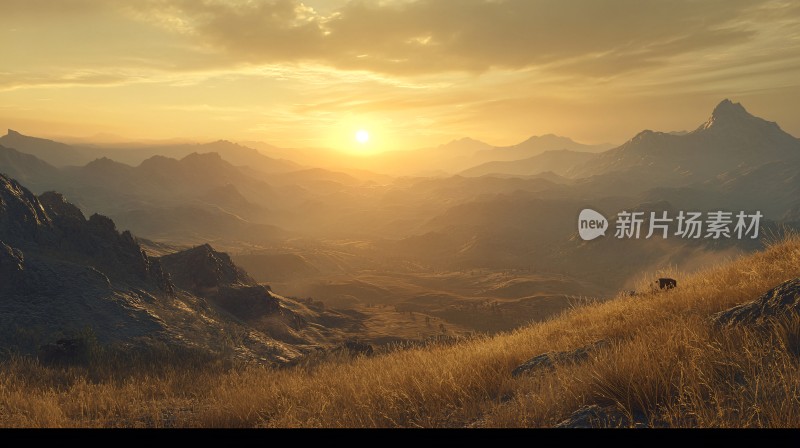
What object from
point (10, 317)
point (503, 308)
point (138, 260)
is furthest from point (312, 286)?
point (10, 317)

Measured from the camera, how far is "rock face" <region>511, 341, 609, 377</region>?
6.36 m

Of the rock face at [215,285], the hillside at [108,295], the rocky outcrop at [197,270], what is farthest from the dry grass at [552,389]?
the rocky outcrop at [197,270]

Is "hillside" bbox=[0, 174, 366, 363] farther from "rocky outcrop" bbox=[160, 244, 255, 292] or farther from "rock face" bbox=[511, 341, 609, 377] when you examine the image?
"rock face" bbox=[511, 341, 609, 377]

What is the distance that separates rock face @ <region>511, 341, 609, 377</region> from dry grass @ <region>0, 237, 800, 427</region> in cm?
→ 23

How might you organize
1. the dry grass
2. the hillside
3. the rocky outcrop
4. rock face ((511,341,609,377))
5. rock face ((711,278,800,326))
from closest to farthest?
1. the dry grass
2. rock face ((711,278,800,326))
3. rock face ((511,341,609,377))
4. the hillside
5. the rocky outcrop

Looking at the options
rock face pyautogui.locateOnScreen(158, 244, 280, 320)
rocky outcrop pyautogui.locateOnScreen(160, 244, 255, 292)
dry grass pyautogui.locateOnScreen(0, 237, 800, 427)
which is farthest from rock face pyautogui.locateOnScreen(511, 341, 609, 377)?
rocky outcrop pyautogui.locateOnScreen(160, 244, 255, 292)

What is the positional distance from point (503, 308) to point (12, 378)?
110 m

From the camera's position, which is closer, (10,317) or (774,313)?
(774,313)

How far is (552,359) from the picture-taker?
6.39m

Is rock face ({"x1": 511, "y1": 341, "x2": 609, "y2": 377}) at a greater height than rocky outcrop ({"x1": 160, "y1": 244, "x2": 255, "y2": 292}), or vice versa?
rock face ({"x1": 511, "y1": 341, "x2": 609, "y2": 377})

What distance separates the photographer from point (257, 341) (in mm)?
39250

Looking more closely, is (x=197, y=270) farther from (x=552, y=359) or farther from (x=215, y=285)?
(x=552, y=359)

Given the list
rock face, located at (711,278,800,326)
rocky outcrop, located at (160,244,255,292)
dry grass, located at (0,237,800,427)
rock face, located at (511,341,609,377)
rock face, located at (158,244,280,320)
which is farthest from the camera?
rocky outcrop, located at (160,244,255,292)
